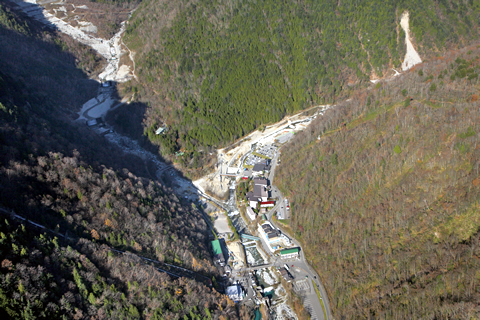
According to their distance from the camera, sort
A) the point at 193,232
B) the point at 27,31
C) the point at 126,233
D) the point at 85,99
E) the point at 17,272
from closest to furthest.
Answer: the point at 17,272 → the point at 126,233 → the point at 193,232 → the point at 85,99 → the point at 27,31

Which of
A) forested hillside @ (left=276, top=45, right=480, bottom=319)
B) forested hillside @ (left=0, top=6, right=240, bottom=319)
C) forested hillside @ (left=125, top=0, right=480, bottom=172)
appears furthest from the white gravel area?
forested hillside @ (left=0, top=6, right=240, bottom=319)

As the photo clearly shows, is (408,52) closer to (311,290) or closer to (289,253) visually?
(289,253)

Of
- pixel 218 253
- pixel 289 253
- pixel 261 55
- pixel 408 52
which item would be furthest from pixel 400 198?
pixel 261 55

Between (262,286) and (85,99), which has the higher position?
(85,99)

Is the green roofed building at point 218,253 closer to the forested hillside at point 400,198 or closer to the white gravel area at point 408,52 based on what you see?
the forested hillside at point 400,198

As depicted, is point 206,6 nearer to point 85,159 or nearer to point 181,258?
point 85,159

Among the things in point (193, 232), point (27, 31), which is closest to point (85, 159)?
point (193, 232)
